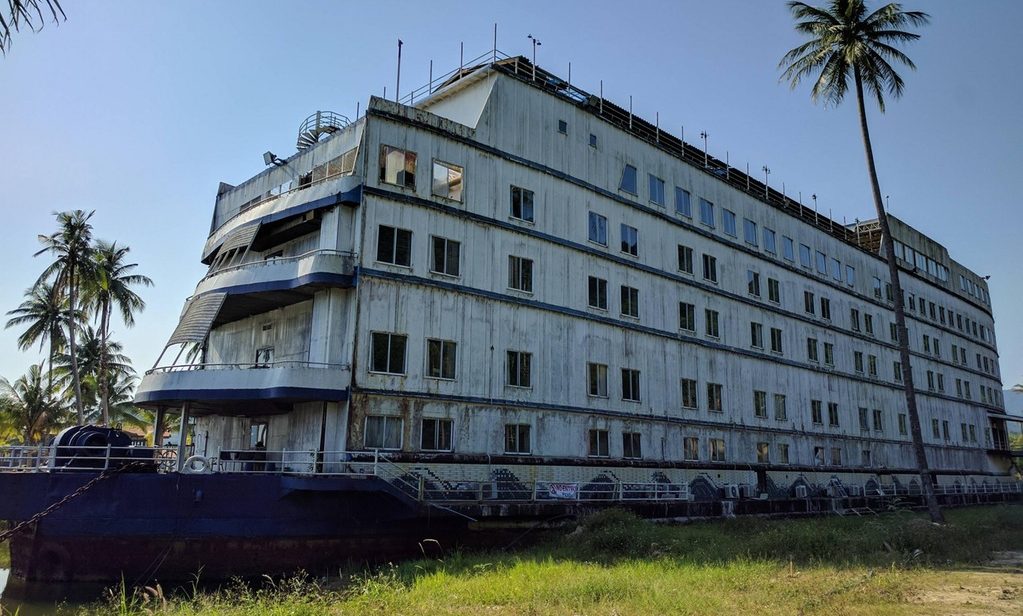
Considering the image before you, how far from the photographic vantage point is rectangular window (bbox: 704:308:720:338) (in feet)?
131

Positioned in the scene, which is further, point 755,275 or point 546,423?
point 755,275

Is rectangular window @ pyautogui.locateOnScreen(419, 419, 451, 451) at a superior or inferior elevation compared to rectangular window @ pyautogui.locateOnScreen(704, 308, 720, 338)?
inferior

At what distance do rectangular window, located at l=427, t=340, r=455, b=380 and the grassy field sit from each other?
6735 mm

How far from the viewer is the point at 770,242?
152 ft

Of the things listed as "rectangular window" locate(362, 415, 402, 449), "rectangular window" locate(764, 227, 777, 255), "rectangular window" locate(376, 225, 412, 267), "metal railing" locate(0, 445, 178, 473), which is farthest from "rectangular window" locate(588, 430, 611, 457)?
"rectangular window" locate(764, 227, 777, 255)

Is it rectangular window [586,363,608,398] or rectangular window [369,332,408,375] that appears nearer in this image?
rectangular window [369,332,408,375]

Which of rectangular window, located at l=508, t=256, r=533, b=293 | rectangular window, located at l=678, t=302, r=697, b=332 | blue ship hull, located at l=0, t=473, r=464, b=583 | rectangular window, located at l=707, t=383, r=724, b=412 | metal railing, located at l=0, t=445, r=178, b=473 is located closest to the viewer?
blue ship hull, located at l=0, t=473, r=464, b=583

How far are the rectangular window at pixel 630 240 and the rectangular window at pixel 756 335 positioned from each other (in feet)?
35.2

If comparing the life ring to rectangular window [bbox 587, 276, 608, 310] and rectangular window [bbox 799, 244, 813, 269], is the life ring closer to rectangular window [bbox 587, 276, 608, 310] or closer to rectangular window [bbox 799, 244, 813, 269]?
rectangular window [bbox 587, 276, 608, 310]

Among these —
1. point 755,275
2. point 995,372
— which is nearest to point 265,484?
point 755,275

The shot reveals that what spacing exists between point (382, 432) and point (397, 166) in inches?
381

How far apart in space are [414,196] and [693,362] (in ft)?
59.4

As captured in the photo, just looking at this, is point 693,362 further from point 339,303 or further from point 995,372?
point 995,372

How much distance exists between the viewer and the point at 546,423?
30156mm
